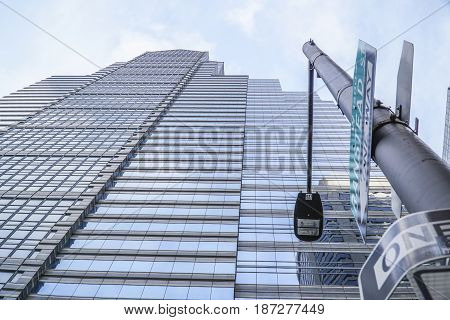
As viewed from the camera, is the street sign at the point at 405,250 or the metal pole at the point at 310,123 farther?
the metal pole at the point at 310,123

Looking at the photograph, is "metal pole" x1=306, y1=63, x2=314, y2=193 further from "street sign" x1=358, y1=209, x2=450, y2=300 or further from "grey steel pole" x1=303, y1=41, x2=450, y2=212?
"street sign" x1=358, y1=209, x2=450, y2=300

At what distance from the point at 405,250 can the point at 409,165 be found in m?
1.02

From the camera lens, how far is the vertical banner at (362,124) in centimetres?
621

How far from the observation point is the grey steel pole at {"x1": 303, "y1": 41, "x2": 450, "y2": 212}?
4.26 metres

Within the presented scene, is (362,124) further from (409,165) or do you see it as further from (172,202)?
(172,202)

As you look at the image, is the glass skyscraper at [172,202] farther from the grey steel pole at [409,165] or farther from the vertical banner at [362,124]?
the grey steel pole at [409,165]

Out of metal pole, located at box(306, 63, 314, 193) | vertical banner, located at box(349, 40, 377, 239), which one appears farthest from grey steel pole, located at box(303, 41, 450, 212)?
metal pole, located at box(306, 63, 314, 193)

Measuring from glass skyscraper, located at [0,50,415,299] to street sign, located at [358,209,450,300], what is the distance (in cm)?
2923

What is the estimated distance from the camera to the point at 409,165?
4.75m

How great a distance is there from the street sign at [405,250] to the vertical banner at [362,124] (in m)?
1.80

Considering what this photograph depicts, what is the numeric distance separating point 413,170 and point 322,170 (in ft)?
172

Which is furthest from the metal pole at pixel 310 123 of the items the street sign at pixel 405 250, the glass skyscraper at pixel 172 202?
the glass skyscraper at pixel 172 202

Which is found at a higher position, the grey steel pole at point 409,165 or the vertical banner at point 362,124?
the vertical banner at point 362,124

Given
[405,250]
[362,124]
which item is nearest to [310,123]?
[362,124]
